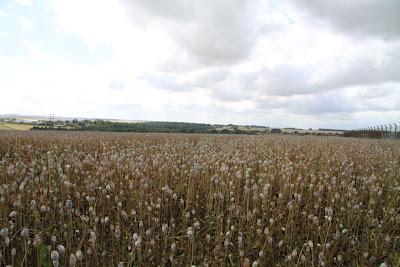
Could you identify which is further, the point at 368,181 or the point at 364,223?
the point at 368,181

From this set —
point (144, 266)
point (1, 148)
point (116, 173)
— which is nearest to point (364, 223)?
point (144, 266)

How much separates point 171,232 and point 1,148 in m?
9.58

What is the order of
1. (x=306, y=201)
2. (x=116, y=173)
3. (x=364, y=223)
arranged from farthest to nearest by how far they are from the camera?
(x=116, y=173) < (x=306, y=201) < (x=364, y=223)

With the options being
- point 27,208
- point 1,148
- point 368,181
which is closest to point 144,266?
point 27,208

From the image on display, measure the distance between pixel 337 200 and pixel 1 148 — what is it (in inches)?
441

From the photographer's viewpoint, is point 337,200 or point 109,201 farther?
point 337,200

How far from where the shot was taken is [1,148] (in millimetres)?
10750

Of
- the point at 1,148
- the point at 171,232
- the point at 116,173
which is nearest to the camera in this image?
the point at 171,232

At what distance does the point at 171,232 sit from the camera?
13.5ft

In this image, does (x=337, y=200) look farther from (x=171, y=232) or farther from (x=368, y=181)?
(x=171, y=232)

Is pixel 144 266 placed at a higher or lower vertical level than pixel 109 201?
lower

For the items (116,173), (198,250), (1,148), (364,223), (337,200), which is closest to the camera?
(198,250)

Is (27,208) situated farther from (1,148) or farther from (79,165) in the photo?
(1,148)

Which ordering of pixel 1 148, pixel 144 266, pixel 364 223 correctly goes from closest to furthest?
pixel 144 266, pixel 364 223, pixel 1 148
